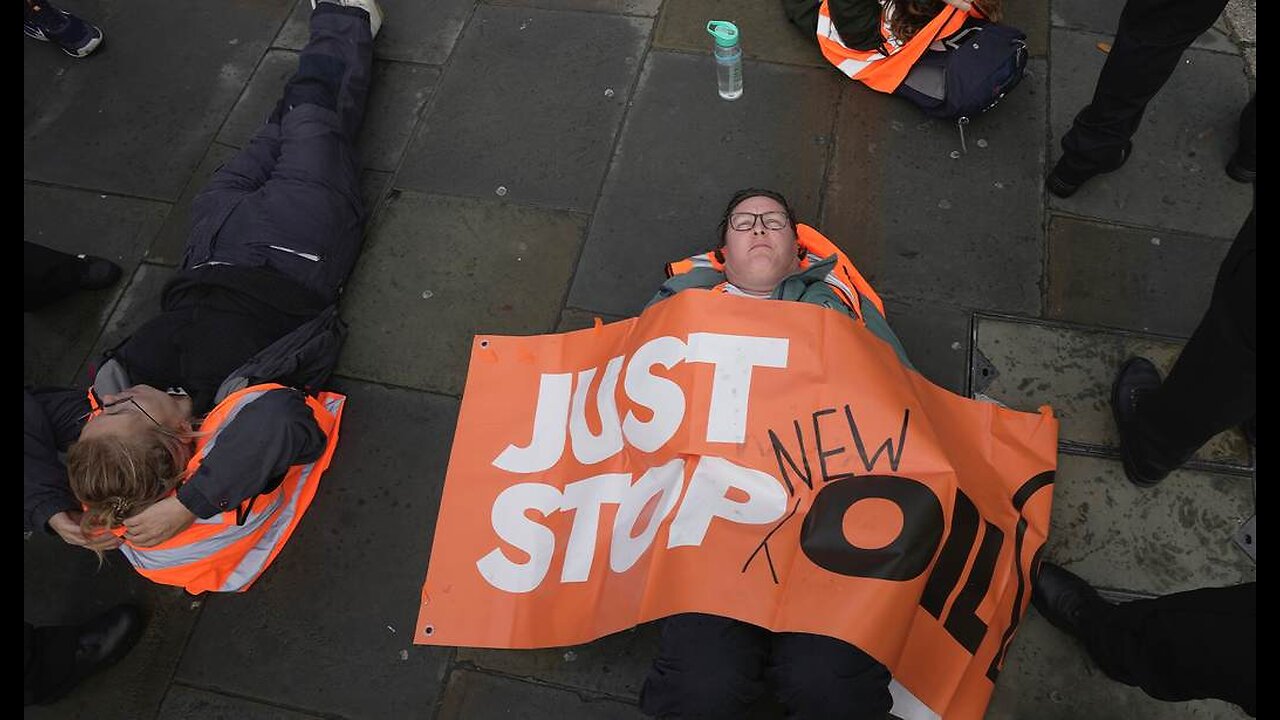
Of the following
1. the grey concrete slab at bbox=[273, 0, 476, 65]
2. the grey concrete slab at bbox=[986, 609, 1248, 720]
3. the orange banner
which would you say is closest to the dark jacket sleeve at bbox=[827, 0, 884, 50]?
→ the orange banner

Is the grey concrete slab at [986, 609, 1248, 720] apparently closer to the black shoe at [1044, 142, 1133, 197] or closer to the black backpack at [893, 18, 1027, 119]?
the black shoe at [1044, 142, 1133, 197]

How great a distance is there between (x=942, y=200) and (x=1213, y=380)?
59.4 inches

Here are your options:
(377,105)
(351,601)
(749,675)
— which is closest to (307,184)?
(377,105)

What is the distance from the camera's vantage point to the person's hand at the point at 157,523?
101 inches

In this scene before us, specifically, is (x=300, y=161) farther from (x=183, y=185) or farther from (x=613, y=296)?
(x=613, y=296)

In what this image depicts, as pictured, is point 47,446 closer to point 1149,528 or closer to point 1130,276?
point 1149,528

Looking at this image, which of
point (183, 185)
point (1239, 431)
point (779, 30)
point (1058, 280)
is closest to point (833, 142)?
point (779, 30)

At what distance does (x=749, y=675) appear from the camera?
8.32ft

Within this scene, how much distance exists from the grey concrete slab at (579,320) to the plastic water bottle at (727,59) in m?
1.30

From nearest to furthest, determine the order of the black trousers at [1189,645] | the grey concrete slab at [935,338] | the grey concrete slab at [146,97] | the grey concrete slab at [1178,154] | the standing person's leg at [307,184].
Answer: the black trousers at [1189,645] → the grey concrete slab at [935,338] → the standing person's leg at [307,184] → the grey concrete slab at [1178,154] → the grey concrete slab at [146,97]

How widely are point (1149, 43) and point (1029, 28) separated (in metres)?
1.30

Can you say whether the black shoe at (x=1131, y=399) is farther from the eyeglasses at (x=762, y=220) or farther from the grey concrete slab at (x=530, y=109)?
the grey concrete slab at (x=530, y=109)

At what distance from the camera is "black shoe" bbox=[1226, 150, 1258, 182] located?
11.4 feet

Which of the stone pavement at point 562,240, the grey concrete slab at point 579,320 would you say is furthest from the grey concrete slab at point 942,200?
the grey concrete slab at point 579,320
